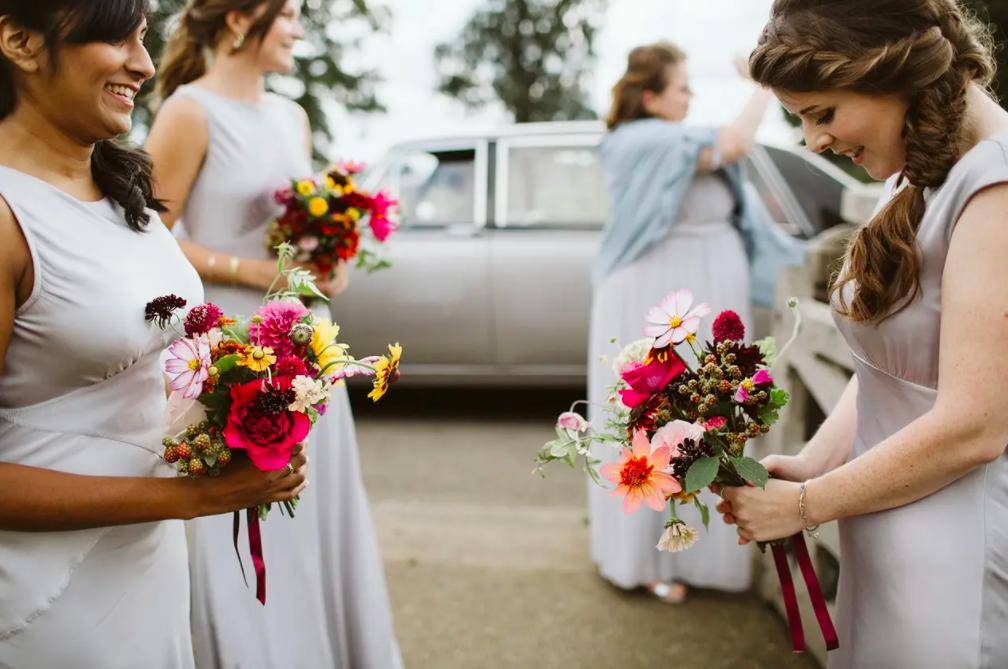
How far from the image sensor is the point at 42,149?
5.17 ft

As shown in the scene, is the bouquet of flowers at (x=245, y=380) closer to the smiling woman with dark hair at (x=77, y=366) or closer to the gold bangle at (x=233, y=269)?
the smiling woman with dark hair at (x=77, y=366)

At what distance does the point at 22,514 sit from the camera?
146 centimetres

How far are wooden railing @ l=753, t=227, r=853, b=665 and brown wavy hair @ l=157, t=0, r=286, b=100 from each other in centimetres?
196

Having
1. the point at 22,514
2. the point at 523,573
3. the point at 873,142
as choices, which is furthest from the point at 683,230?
the point at 22,514

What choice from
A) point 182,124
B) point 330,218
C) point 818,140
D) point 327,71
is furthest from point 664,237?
point 327,71

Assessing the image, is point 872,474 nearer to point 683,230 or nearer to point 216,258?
point 216,258

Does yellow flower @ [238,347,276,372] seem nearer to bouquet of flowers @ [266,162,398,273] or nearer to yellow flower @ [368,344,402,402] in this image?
yellow flower @ [368,344,402,402]

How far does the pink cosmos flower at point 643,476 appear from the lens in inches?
62.4

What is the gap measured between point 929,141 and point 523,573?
9.84 ft

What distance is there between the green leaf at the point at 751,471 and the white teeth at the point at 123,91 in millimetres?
1289

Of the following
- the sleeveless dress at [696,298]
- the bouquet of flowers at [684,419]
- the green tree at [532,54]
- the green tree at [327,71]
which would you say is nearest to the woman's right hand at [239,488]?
the bouquet of flowers at [684,419]

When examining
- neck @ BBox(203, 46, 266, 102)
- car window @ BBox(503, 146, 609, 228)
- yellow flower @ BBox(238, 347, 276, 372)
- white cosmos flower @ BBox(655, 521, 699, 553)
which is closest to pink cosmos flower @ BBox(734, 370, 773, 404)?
white cosmos flower @ BBox(655, 521, 699, 553)

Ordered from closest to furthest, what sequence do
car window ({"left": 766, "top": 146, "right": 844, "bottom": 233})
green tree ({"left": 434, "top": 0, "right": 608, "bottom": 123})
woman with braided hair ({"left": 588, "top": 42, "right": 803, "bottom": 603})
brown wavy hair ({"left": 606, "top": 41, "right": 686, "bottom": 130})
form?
woman with braided hair ({"left": 588, "top": 42, "right": 803, "bottom": 603}), brown wavy hair ({"left": 606, "top": 41, "right": 686, "bottom": 130}), car window ({"left": 766, "top": 146, "right": 844, "bottom": 233}), green tree ({"left": 434, "top": 0, "right": 608, "bottom": 123})

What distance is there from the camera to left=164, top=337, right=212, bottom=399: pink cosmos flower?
1481mm
